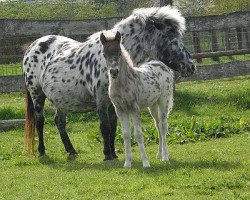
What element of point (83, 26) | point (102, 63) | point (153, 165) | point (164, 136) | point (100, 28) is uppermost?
point (102, 63)

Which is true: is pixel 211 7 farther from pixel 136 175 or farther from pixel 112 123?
pixel 136 175

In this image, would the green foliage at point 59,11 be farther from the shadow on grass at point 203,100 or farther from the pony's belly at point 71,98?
the pony's belly at point 71,98

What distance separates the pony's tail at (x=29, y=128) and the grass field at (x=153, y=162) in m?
0.23

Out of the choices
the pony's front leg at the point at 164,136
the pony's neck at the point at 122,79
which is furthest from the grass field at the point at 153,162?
the pony's neck at the point at 122,79

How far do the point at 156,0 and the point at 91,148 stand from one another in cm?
1586

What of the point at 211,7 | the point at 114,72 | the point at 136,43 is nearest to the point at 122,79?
the point at 114,72

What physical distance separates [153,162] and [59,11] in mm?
20898

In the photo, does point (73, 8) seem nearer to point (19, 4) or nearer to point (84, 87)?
point (19, 4)

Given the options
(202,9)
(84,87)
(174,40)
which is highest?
(174,40)

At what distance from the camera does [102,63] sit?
33.8 feet

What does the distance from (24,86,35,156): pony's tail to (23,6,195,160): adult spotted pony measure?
2cm

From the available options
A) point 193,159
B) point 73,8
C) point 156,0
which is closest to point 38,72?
point 193,159

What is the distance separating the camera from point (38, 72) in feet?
39.0

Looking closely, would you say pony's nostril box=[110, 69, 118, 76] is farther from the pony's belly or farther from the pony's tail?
the pony's tail
